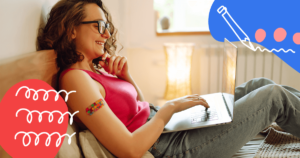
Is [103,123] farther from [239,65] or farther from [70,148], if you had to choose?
[239,65]

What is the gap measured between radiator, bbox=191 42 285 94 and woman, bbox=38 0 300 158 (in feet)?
5.11

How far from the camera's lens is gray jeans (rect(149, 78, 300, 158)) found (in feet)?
3.04

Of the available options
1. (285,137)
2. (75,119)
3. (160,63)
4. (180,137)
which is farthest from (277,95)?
(160,63)

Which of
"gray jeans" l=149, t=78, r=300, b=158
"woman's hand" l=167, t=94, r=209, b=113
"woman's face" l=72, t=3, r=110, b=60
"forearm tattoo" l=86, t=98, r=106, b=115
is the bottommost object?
"gray jeans" l=149, t=78, r=300, b=158

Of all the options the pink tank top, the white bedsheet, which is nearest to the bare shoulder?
the pink tank top

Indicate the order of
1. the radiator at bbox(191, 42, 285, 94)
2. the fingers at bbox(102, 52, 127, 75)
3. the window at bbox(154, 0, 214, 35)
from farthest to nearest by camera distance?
1. the window at bbox(154, 0, 214, 35)
2. the radiator at bbox(191, 42, 285, 94)
3. the fingers at bbox(102, 52, 127, 75)

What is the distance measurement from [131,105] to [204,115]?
1.03 ft

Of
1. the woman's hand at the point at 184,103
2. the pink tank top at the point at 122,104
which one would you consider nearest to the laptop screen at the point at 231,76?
the woman's hand at the point at 184,103

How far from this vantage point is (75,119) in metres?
0.92

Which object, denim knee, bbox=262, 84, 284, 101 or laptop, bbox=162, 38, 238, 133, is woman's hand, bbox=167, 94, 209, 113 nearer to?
laptop, bbox=162, 38, 238, 133

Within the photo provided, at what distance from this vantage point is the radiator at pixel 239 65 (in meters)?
2.57

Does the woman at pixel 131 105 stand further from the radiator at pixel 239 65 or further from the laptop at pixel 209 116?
the radiator at pixel 239 65

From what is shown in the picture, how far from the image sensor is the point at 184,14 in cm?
279

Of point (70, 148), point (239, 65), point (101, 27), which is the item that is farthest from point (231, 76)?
point (239, 65)
